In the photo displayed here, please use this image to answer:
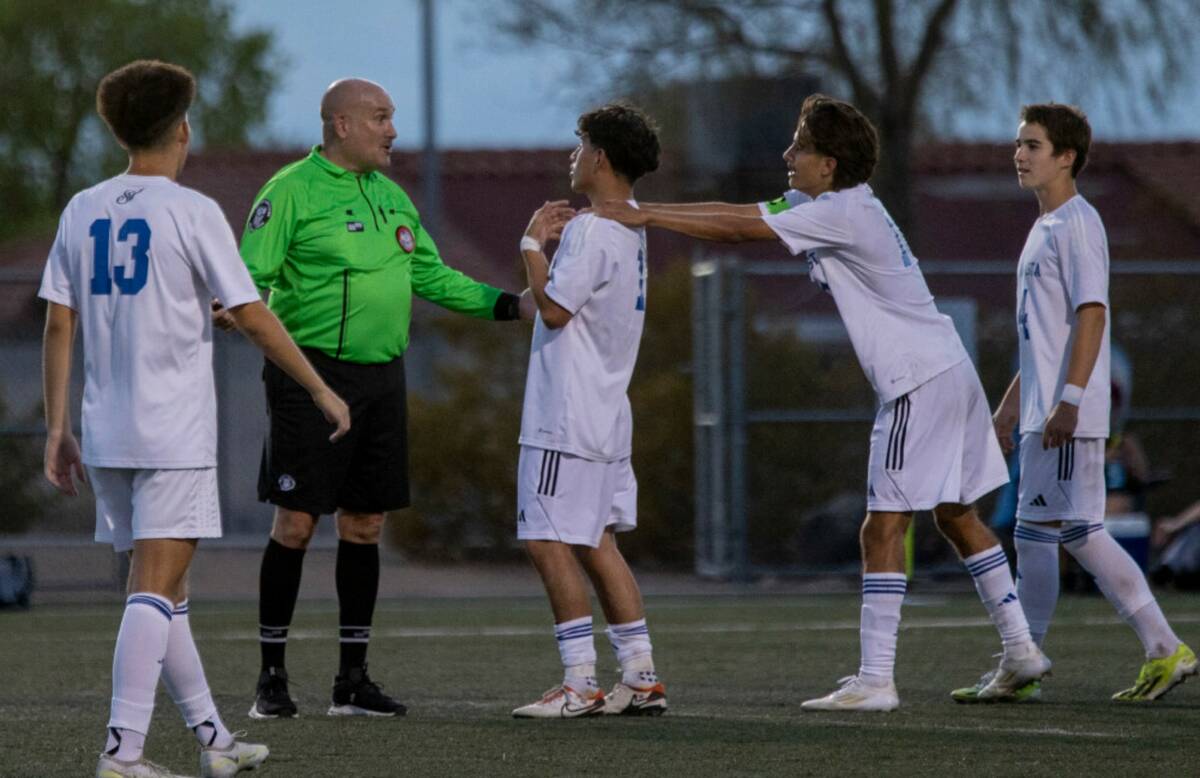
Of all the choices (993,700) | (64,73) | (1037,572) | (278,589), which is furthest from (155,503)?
(64,73)

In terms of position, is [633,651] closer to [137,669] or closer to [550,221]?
[550,221]

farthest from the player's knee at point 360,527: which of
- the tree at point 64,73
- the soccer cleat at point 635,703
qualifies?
the tree at point 64,73

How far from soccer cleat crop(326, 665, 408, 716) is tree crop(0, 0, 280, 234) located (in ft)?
121

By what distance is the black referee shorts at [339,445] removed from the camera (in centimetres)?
671

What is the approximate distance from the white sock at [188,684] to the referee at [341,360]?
135 centimetres

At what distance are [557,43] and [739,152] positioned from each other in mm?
3178

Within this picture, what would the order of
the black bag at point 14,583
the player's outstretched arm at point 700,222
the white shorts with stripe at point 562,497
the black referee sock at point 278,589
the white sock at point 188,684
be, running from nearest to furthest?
the white sock at point 188,684
the player's outstretched arm at point 700,222
the white shorts with stripe at point 562,497
the black referee sock at point 278,589
the black bag at point 14,583

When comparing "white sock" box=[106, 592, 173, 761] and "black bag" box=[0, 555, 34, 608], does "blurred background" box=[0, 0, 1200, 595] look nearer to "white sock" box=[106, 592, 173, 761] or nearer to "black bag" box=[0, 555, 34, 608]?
"black bag" box=[0, 555, 34, 608]

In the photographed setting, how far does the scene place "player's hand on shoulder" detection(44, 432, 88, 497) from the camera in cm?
516

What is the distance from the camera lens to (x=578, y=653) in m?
6.66

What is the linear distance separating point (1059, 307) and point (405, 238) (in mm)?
2247

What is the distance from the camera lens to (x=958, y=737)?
19.9ft

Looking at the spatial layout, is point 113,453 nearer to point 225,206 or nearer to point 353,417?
point 353,417

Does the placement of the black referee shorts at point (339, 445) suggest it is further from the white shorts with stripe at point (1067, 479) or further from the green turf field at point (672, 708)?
the white shorts with stripe at point (1067, 479)
